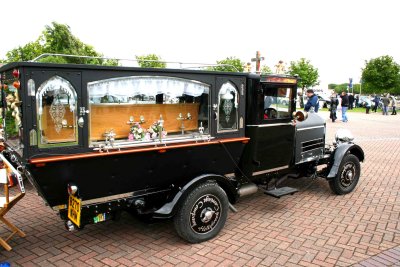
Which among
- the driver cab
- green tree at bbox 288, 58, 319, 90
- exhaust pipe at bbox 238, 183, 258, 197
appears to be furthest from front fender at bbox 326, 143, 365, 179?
green tree at bbox 288, 58, 319, 90

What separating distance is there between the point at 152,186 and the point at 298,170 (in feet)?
10.1

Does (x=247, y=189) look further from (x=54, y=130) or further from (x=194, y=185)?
(x=54, y=130)

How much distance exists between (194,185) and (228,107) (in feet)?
3.86

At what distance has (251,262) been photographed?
12.1ft

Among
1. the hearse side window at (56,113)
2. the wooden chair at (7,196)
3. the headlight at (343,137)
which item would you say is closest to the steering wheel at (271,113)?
the headlight at (343,137)

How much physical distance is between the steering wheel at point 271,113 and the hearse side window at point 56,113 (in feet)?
9.00

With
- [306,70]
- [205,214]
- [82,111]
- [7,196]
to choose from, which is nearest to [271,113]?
[205,214]

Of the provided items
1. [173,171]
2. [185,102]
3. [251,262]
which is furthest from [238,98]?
[251,262]

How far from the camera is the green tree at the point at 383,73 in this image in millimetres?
38156

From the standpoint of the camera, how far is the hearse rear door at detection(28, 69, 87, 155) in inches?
123

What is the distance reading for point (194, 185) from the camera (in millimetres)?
4004

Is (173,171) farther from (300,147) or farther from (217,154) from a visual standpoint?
(300,147)

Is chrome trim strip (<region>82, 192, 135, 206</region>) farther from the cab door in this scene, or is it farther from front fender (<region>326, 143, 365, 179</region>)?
front fender (<region>326, 143, 365, 179</region>)

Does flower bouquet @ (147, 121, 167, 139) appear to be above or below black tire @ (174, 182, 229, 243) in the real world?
above
